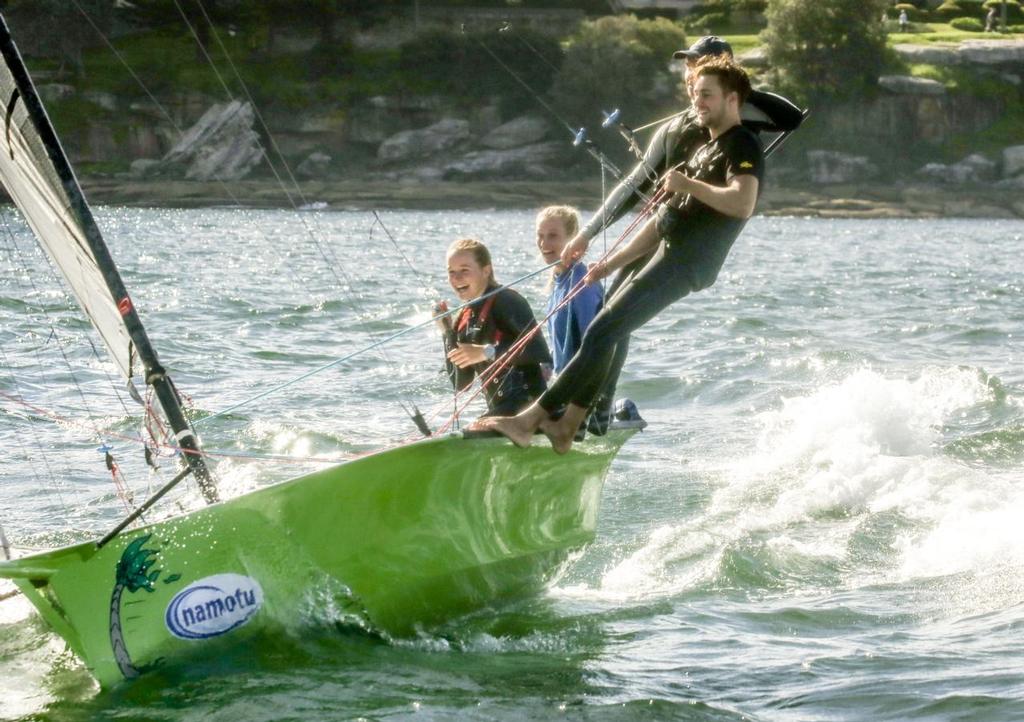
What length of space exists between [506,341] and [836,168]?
2558 inches

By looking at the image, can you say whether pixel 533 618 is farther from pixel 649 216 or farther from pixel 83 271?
pixel 83 271

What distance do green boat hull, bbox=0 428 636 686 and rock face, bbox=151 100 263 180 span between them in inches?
2322

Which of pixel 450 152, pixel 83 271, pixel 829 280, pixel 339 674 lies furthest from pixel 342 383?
pixel 450 152

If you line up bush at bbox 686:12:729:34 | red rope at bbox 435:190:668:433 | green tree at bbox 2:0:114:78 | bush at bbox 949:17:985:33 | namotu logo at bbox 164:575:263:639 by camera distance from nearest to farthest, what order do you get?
namotu logo at bbox 164:575:263:639
red rope at bbox 435:190:668:433
green tree at bbox 2:0:114:78
bush at bbox 686:12:729:34
bush at bbox 949:17:985:33

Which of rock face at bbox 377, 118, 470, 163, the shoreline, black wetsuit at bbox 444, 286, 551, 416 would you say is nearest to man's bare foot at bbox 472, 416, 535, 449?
black wetsuit at bbox 444, 286, 551, 416

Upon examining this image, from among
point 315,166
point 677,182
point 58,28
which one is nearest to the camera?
point 677,182

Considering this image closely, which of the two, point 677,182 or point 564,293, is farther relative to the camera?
point 564,293

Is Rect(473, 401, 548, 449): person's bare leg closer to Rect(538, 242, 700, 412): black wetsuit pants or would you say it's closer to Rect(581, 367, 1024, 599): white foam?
Rect(538, 242, 700, 412): black wetsuit pants

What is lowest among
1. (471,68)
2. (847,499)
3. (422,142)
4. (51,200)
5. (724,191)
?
(422,142)

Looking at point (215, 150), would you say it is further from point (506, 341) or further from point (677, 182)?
point (677, 182)

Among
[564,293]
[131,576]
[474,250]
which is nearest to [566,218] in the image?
[564,293]

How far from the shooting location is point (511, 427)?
662 centimetres

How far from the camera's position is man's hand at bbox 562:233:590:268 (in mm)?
7082

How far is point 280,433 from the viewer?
12.0 m
